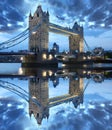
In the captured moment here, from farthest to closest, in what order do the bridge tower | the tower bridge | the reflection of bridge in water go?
the bridge tower → the tower bridge → the reflection of bridge in water

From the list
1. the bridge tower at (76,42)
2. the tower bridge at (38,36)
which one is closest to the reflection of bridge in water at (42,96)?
the tower bridge at (38,36)

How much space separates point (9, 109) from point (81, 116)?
1.69 m

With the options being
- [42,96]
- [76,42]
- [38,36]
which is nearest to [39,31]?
[38,36]

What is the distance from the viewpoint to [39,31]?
48.2m

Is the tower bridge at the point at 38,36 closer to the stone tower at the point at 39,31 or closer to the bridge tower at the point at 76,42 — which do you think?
the stone tower at the point at 39,31

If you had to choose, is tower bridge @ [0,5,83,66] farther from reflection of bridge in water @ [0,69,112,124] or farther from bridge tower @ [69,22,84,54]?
reflection of bridge in water @ [0,69,112,124]

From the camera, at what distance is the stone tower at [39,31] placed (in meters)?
47.3

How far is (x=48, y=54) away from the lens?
46.4m

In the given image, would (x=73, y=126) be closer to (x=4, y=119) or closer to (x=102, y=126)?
(x=102, y=126)

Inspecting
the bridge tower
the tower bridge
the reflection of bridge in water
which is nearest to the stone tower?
the tower bridge

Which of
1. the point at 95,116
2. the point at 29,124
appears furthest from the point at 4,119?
the point at 95,116

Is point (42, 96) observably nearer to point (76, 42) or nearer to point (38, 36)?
point (38, 36)

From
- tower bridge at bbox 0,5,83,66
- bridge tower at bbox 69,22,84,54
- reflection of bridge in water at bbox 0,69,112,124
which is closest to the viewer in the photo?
reflection of bridge in water at bbox 0,69,112,124

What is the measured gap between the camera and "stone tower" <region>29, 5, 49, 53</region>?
47.3 meters
